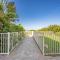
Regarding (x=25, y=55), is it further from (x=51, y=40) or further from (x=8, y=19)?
(x=8, y=19)

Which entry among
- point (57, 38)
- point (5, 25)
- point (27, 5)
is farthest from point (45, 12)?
point (57, 38)

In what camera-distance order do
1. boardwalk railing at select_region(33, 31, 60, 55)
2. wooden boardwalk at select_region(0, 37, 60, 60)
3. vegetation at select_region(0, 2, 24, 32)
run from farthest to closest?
vegetation at select_region(0, 2, 24, 32) < boardwalk railing at select_region(33, 31, 60, 55) < wooden boardwalk at select_region(0, 37, 60, 60)

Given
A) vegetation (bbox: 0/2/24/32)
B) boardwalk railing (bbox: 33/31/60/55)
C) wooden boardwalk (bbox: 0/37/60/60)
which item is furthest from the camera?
vegetation (bbox: 0/2/24/32)

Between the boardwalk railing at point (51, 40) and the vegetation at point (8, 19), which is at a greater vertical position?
the vegetation at point (8, 19)

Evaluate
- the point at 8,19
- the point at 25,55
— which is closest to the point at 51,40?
the point at 25,55

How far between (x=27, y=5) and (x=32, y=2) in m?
1.50

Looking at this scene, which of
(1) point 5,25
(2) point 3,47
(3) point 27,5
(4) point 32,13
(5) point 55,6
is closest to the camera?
(2) point 3,47

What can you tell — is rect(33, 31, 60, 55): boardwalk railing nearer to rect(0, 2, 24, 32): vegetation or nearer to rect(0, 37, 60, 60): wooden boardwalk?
rect(0, 37, 60, 60): wooden boardwalk

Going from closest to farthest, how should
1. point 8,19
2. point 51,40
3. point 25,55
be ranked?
point 25,55 < point 51,40 < point 8,19

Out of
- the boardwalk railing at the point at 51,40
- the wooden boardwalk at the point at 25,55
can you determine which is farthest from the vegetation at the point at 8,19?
the boardwalk railing at the point at 51,40

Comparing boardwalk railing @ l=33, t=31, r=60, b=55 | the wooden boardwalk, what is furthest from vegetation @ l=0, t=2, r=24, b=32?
boardwalk railing @ l=33, t=31, r=60, b=55

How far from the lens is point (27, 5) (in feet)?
124

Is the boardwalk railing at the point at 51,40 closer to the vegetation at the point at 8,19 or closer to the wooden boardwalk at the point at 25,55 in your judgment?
the wooden boardwalk at the point at 25,55

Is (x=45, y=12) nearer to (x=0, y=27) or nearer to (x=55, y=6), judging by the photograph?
(x=55, y=6)
